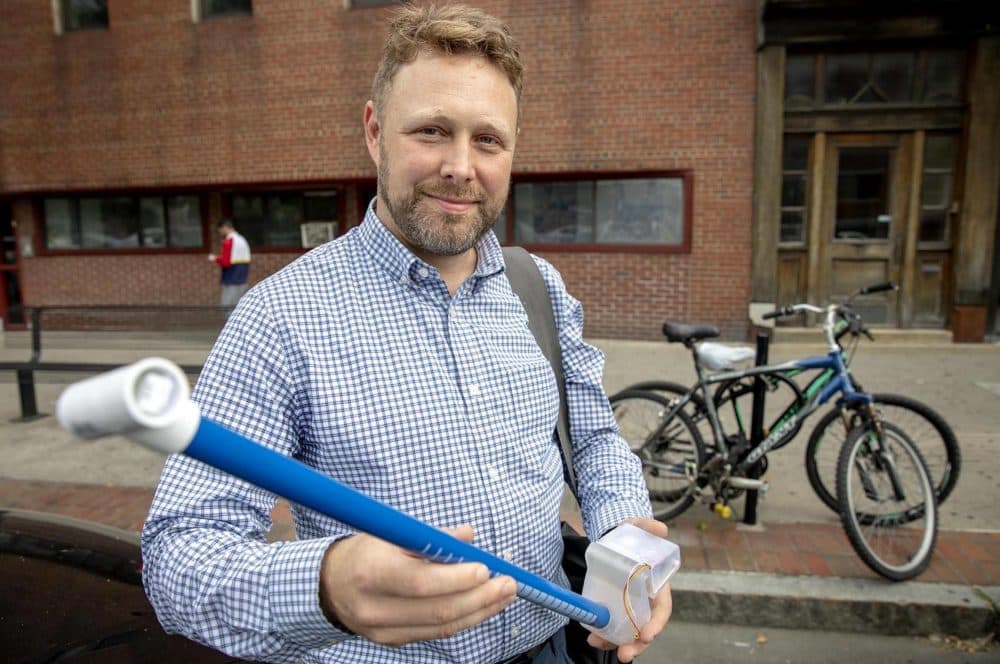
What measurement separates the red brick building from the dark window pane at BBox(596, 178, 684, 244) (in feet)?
0.10

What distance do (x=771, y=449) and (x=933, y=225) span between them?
7.00 meters

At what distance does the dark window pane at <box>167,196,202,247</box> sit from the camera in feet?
36.5

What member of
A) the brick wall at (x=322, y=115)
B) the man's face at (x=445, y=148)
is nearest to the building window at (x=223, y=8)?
the brick wall at (x=322, y=115)

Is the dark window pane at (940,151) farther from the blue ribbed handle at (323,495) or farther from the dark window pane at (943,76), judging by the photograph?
the blue ribbed handle at (323,495)

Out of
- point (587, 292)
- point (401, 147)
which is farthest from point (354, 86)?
point (401, 147)

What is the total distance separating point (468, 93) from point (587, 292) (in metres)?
8.44

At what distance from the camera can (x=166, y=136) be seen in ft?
34.9

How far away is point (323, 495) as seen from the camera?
62cm

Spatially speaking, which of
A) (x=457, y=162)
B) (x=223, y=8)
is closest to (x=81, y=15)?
(x=223, y=8)

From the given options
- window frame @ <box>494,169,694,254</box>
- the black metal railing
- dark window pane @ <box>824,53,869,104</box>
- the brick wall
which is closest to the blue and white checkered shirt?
the black metal railing

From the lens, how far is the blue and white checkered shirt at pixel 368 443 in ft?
3.11

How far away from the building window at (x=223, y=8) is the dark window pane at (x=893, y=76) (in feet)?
28.7

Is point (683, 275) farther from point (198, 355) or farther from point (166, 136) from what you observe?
point (166, 136)

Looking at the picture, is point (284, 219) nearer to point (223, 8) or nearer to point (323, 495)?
point (223, 8)
